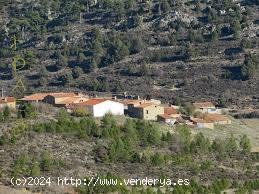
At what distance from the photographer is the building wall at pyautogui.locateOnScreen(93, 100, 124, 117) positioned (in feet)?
231

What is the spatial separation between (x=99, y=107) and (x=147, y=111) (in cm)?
501

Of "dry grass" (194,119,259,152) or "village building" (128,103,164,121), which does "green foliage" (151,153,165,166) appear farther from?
"village building" (128,103,164,121)

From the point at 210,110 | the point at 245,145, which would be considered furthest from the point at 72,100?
the point at 245,145

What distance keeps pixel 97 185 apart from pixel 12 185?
450cm

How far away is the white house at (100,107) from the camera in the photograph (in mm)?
70125

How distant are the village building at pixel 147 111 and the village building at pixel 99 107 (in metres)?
1.71

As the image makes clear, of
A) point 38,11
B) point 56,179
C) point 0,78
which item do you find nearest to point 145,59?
point 0,78

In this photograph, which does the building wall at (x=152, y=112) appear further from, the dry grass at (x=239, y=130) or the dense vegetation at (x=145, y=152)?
the dense vegetation at (x=145, y=152)

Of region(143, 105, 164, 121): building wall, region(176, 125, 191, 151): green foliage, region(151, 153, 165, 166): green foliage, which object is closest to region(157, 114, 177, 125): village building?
region(143, 105, 164, 121): building wall

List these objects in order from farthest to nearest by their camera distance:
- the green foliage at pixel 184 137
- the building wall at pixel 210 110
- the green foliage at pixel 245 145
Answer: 1. the building wall at pixel 210 110
2. the green foliage at pixel 245 145
3. the green foliage at pixel 184 137

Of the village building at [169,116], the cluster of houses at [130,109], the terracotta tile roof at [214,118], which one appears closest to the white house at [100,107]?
the cluster of houses at [130,109]

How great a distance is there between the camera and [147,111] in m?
73.8

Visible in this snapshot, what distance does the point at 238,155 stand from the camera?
197ft

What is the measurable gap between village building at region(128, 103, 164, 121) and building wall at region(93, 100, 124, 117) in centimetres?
187
